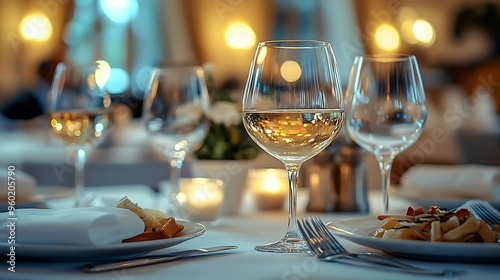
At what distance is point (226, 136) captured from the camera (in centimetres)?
150

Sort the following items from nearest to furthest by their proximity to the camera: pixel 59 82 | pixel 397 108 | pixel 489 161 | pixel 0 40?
pixel 397 108
pixel 59 82
pixel 489 161
pixel 0 40

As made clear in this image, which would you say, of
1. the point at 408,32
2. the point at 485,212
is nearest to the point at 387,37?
the point at 408,32

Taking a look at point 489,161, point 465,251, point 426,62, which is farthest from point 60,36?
point 465,251

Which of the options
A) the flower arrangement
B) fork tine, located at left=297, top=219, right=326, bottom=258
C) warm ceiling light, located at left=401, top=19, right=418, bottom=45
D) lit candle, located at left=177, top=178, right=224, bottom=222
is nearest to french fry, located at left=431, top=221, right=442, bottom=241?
fork tine, located at left=297, top=219, right=326, bottom=258

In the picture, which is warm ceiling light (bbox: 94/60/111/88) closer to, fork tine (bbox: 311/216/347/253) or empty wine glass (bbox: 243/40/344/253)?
empty wine glass (bbox: 243/40/344/253)

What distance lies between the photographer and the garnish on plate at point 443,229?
82cm

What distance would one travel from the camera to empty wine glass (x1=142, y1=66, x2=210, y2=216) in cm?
138

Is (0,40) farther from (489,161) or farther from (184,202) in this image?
(184,202)

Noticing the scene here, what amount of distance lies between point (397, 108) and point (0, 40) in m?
5.49

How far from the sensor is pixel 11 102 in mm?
6199

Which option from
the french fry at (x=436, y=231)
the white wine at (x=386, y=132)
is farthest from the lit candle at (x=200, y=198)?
the french fry at (x=436, y=231)

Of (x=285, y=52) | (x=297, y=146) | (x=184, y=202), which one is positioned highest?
(x=285, y=52)

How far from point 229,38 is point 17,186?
202 inches

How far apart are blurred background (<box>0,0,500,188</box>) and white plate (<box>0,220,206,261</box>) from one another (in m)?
4.55
